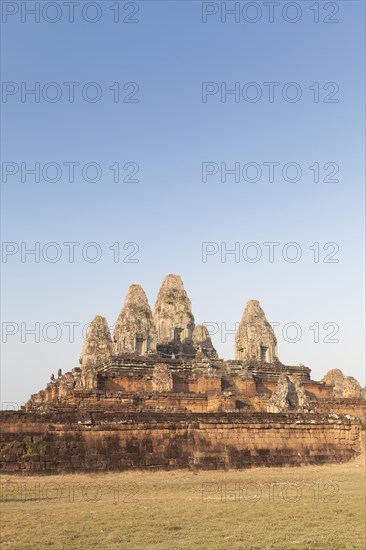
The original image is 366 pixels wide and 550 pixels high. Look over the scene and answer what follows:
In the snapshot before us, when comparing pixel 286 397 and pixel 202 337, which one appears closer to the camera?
pixel 286 397

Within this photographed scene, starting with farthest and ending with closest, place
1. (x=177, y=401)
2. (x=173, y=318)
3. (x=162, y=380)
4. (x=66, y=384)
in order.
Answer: (x=173, y=318) < (x=66, y=384) < (x=162, y=380) < (x=177, y=401)

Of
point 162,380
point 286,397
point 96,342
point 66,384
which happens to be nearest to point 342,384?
point 286,397

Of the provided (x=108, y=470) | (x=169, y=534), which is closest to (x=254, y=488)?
(x=108, y=470)

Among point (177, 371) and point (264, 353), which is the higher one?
point (264, 353)

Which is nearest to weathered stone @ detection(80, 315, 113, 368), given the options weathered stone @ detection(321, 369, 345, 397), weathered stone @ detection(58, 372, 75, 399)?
weathered stone @ detection(58, 372, 75, 399)

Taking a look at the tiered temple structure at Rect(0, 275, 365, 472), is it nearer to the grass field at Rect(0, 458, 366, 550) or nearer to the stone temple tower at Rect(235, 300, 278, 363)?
the stone temple tower at Rect(235, 300, 278, 363)

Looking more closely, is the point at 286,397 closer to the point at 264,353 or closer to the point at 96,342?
the point at 264,353

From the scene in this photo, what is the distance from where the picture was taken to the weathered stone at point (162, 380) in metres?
33.0

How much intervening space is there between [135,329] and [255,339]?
9.49 metres

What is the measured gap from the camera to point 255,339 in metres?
45.6

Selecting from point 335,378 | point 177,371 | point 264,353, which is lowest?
point 335,378

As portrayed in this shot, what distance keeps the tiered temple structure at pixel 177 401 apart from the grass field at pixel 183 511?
3.96 ft

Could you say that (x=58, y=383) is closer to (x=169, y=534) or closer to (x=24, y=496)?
(x=24, y=496)

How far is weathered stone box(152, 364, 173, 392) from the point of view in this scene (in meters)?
33.0
